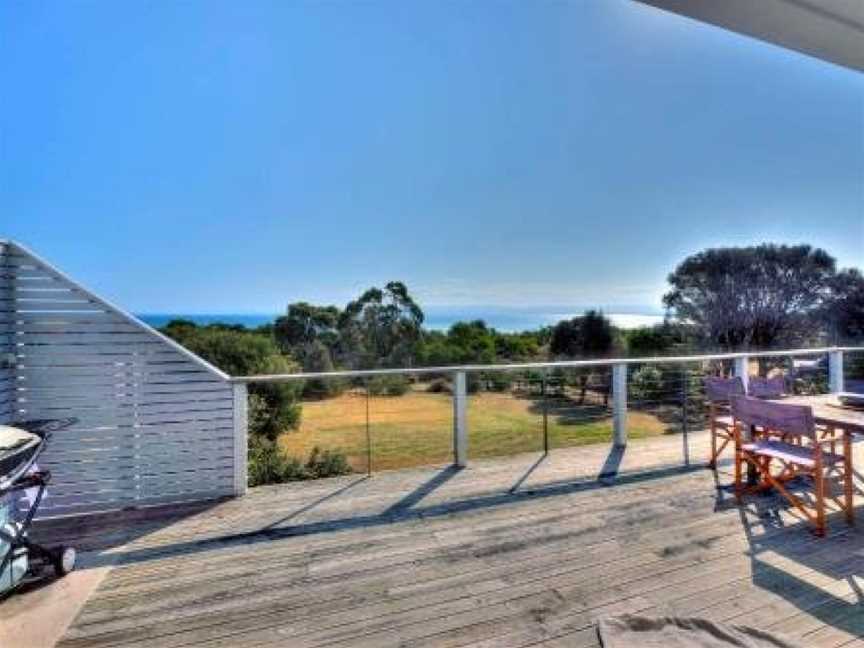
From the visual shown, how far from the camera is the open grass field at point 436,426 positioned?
18.6 feet

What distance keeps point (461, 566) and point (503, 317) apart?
15325mm

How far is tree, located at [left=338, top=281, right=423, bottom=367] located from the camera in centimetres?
1562

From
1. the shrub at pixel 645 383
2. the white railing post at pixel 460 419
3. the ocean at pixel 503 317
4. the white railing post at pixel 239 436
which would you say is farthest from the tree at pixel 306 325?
the white railing post at pixel 239 436

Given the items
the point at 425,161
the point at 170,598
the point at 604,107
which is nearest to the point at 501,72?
the point at 604,107

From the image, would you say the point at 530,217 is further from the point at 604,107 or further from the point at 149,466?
the point at 149,466

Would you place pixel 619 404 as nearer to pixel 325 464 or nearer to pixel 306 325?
pixel 325 464

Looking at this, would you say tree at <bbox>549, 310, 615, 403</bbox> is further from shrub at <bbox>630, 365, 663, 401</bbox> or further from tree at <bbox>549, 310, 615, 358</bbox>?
shrub at <bbox>630, 365, 663, 401</bbox>

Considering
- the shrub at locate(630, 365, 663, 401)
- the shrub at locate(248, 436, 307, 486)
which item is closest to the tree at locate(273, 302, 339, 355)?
the shrub at locate(248, 436, 307, 486)

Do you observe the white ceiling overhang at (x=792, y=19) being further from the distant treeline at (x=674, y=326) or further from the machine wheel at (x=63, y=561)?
the distant treeline at (x=674, y=326)

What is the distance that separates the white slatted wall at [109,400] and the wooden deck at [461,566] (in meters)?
0.27

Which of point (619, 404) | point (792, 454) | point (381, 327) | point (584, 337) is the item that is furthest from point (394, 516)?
point (584, 337)

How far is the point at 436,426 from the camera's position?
23.8 ft

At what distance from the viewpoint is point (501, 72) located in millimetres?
8047

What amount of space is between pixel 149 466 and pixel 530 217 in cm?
1240
